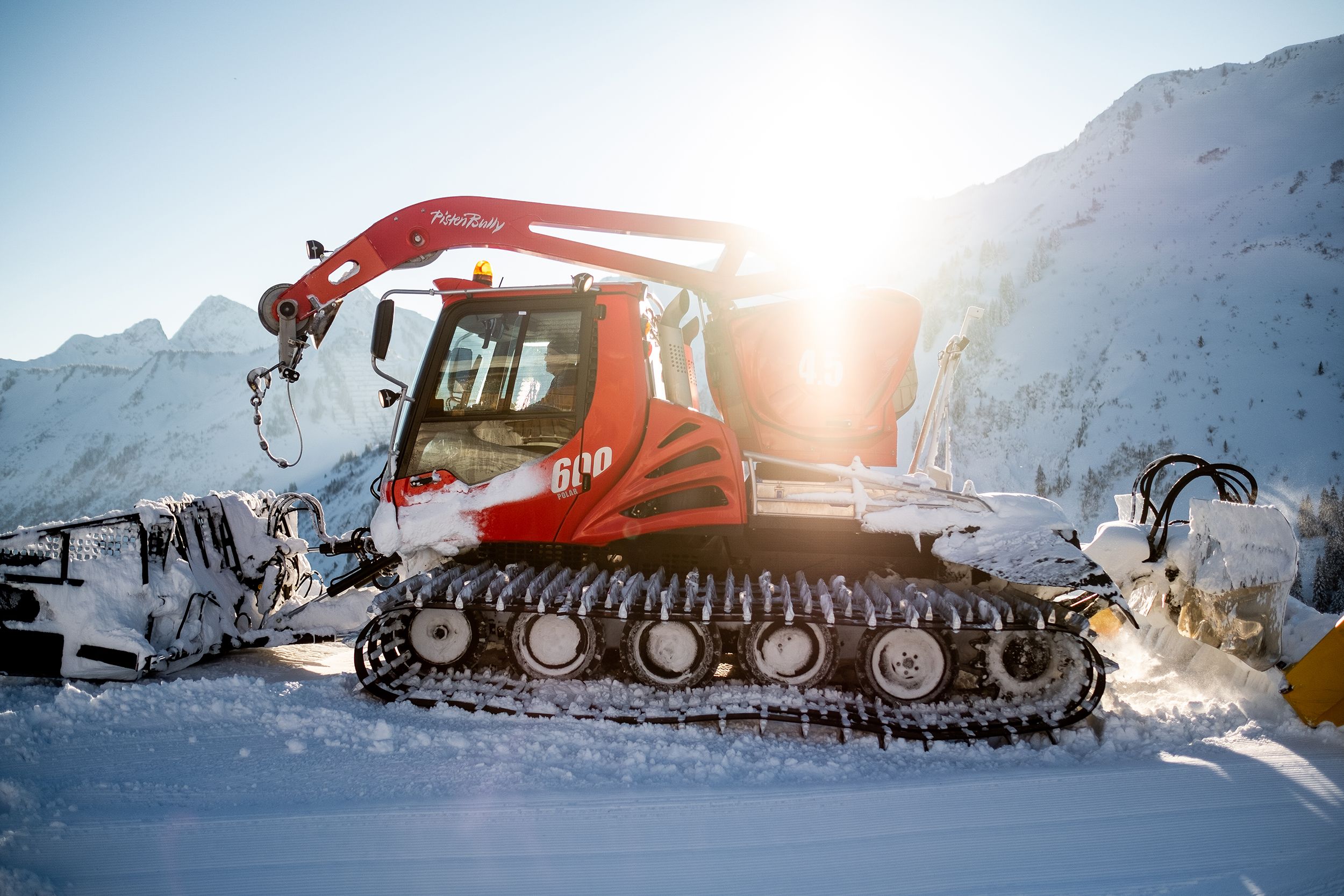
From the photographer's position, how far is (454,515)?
4.28m

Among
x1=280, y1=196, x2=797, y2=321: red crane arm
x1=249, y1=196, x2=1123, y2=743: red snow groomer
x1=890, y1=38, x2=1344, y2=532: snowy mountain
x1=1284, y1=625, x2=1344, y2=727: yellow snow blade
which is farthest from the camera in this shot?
x1=890, y1=38, x2=1344, y2=532: snowy mountain

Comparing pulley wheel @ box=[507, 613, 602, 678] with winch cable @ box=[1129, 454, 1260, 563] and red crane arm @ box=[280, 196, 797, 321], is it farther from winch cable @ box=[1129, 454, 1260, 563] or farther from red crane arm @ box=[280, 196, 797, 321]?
winch cable @ box=[1129, 454, 1260, 563]

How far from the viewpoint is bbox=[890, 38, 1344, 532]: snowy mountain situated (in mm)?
28750

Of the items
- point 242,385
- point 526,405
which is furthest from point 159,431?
point 526,405

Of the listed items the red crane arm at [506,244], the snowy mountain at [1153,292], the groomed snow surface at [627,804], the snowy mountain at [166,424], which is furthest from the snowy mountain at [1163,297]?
the snowy mountain at [166,424]

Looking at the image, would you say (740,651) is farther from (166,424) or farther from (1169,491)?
(166,424)

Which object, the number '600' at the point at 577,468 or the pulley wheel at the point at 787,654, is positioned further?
the number '600' at the point at 577,468

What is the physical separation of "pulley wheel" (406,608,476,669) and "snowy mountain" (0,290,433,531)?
115912 millimetres

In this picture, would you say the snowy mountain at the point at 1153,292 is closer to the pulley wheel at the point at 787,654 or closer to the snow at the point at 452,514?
the pulley wheel at the point at 787,654

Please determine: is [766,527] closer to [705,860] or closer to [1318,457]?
[705,860]

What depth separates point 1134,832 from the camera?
2.92m

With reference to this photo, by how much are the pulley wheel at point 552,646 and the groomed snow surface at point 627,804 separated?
0.39 meters

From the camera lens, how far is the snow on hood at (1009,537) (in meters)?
3.64

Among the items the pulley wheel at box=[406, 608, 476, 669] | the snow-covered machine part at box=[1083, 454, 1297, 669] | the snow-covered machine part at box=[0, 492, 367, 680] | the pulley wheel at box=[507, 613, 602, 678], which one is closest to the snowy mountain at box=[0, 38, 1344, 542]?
the snow-covered machine part at box=[1083, 454, 1297, 669]
